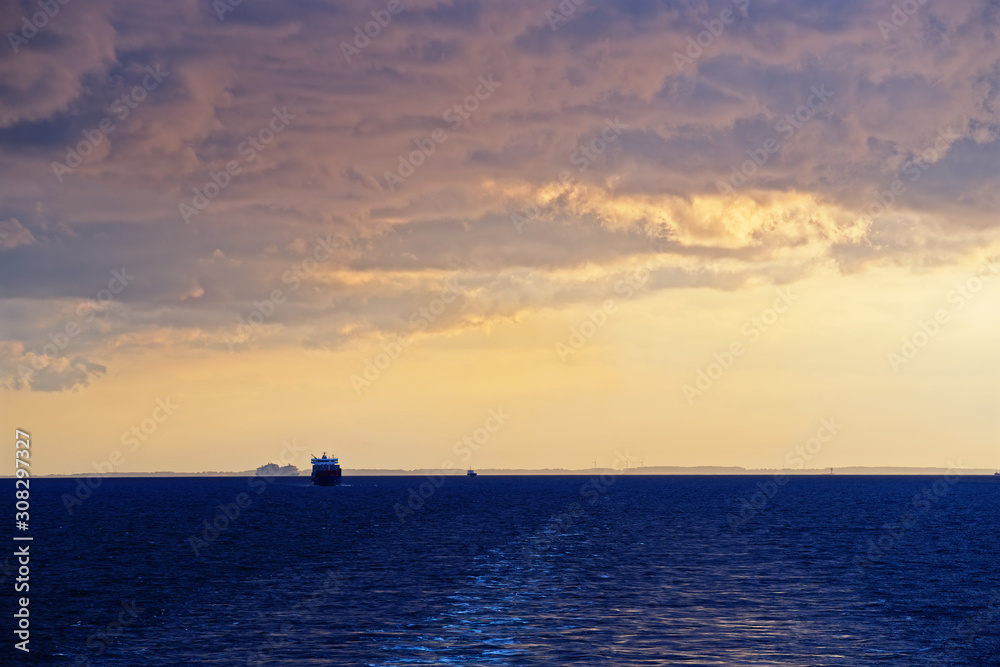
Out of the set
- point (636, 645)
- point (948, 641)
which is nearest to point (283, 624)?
point (636, 645)

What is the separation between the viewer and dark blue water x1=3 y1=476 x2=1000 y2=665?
47.0 m

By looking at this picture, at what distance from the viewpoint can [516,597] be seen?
6406cm

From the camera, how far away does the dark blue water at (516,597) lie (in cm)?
4697

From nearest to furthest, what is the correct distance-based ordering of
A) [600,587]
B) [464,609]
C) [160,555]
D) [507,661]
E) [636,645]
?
[507,661]
[636,645]
[464,609]
[600,587]
[160,555]

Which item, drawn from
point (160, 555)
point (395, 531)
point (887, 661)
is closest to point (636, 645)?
point (887, 661)

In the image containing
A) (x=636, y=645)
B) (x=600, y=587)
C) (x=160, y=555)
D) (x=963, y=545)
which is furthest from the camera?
(x=963, y=545)

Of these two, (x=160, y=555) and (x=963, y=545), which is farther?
(x=963, y=545)

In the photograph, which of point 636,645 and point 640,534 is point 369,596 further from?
point 640,534

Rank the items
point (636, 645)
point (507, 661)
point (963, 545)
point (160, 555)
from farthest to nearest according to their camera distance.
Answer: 1. point (963, 545)
2. point (160, 555)
3. point (636, 645)
4. point (507, 661)

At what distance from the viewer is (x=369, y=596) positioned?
64688mm

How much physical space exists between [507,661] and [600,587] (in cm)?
2593

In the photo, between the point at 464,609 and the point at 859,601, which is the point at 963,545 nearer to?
the point at 859,601

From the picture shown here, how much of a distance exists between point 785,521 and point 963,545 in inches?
1684

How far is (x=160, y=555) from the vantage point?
93.5m
